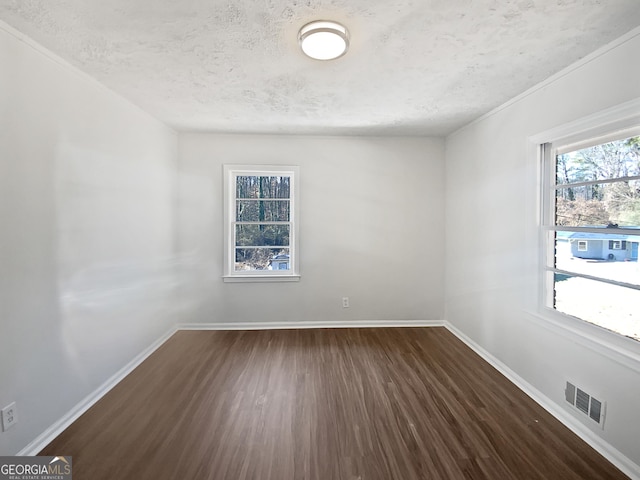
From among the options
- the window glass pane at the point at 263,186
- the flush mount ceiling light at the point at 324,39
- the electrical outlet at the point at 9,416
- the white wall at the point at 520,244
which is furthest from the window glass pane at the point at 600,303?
the electrical outlet at the point at 9,416

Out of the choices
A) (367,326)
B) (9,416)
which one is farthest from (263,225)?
(9,416)

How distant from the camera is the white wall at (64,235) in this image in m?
1.68

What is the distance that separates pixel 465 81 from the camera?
2328 millimetres

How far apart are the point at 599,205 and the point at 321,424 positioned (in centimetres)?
247

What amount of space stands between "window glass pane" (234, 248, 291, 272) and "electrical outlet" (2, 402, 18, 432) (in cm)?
242

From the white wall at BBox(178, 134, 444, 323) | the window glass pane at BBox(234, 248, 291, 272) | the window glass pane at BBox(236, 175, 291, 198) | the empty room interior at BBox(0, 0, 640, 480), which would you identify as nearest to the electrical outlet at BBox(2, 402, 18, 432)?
the empty room interior at BBox(0, 0, 640, 480)

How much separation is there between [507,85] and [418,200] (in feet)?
5.74

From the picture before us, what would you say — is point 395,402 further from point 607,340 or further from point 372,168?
point 372,168

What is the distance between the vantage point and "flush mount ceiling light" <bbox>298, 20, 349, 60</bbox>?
1.64 metres

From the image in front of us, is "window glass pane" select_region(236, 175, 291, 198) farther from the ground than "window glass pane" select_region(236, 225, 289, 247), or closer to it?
farther from the ground

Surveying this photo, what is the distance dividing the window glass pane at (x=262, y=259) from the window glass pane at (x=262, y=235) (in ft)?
0.27

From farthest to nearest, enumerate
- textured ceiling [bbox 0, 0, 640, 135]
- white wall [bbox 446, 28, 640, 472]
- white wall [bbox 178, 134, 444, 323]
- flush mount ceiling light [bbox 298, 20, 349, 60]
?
1. white wall [bbox 178, 134, 444, 323]
2. white wall [bbox 446, 28, 640, 472]
3. flush mount ceiling light [bbox 298, 20, 349, 60]
4. textured ceiling [bbox 0, 0, 640, 135]

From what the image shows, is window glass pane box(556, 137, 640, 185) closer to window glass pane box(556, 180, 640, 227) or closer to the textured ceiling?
window glass pane box(556, 180, 640, 227)

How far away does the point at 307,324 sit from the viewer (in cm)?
390
